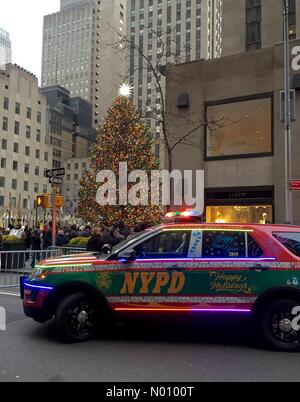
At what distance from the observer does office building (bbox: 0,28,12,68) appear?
175875 mm

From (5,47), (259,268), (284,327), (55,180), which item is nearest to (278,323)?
(284,327)

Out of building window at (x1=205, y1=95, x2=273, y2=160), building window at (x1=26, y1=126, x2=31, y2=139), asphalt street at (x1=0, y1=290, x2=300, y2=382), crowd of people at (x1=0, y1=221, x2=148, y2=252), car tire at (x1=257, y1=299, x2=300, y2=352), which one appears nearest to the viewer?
asphalt street at (x1=0, y1=290, x2=300, y2=382)

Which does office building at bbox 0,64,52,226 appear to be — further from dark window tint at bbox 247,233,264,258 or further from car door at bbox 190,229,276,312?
dark window tint at bbox 247,233,264,258

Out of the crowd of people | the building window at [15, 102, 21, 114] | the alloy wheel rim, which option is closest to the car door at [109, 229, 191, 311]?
the alloy wheel rim

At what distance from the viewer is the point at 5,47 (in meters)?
180

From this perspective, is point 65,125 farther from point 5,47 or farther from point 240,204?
point 240,204

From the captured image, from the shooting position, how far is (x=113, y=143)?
34.0m

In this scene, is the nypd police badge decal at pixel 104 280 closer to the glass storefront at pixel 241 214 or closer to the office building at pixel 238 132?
the office building at pixel 238 132

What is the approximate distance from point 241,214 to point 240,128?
3684mm

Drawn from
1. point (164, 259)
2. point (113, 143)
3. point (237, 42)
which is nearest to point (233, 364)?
point (164, 259)

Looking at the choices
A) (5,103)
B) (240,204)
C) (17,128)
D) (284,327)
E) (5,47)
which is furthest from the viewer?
(5,47)

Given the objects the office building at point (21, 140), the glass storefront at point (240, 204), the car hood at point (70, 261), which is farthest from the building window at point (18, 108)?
the car hood at point (70, 261)

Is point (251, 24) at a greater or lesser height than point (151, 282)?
greater

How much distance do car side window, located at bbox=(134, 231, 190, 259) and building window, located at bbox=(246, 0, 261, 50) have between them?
24.0 m
